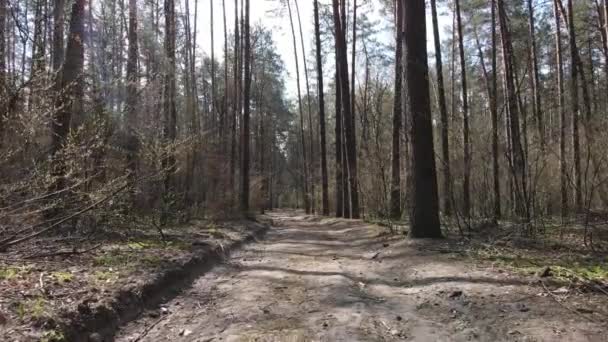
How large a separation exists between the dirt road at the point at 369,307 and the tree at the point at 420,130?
1.44 metres

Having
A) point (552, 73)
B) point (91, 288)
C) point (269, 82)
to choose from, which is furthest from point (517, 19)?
point (269, 82)

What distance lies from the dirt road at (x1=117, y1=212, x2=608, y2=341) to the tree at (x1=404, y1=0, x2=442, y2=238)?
144 centimetres

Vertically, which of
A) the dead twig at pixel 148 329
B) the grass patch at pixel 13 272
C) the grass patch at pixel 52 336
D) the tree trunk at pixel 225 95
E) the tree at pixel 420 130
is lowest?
the dead twig at pixel 148 329

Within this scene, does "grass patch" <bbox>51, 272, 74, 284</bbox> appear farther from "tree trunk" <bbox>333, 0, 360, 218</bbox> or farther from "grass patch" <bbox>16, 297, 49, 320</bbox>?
"tree trunk" <bbox>333, 0, 360, 218</bbox>

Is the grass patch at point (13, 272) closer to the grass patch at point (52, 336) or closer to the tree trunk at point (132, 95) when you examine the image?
the grass patch at point (52, 336)

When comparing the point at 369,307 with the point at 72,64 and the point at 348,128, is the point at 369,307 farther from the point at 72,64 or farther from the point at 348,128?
the point at 348,128

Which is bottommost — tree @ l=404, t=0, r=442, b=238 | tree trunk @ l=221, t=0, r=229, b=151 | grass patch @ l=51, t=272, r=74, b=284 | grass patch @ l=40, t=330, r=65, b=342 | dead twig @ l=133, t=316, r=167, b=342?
dead twig @ l=133, t=316, r=167, b=342

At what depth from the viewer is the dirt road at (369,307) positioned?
3.97 metres

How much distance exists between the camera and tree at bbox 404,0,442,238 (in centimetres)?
883

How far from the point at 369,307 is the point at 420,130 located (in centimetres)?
507

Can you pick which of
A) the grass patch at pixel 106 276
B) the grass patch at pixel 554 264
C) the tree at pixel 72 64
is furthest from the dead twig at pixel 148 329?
the tree at pixel 72 64

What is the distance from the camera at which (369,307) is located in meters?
4.89

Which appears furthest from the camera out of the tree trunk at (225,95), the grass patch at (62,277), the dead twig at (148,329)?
the tree trunk at (225,95)

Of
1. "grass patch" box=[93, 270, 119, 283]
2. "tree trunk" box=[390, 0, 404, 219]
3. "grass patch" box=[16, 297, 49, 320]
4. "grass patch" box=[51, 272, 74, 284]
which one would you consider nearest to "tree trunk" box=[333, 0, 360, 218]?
"tree trunk" box=[390, 0, 404, 219]
